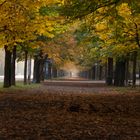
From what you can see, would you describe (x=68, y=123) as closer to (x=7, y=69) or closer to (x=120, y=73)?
(x=7, y=69)

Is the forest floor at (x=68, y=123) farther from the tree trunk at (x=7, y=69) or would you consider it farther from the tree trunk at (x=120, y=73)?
the tree trunk at (x=120, y=73)

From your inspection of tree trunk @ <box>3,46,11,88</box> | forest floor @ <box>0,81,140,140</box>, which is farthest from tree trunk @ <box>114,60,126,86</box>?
forest floor @ <box>0,81,140,140</box>

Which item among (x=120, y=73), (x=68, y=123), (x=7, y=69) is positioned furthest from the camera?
(x=120, y=73)

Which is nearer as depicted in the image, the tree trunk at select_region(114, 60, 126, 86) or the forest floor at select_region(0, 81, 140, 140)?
the forest floor at select_region(0, 81, 140, 140)

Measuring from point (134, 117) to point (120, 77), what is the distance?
104 feet

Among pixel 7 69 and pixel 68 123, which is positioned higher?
pixel 7 69

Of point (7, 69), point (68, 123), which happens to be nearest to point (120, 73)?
point (7, 69)

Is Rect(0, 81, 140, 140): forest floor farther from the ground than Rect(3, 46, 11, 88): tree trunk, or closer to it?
closer to it

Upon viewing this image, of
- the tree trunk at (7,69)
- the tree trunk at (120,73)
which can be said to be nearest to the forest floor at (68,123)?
the tree trunk at (7,69)

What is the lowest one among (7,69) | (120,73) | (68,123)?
(68,123)

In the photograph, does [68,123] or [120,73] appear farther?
[120,73]

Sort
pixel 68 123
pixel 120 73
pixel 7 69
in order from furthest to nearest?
pixel 120 73 → pixel 7 69 → pixel 68 123

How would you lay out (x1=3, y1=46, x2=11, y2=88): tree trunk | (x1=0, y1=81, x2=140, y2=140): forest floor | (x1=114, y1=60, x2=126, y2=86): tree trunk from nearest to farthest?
(x1=0, y1=81, x2=140, y2=140): forest floor → (x1=3, y1=46, x2=11, y2=88): tree trunk → (x1=114, y1=60, x2=126, y2=86): tree trunk

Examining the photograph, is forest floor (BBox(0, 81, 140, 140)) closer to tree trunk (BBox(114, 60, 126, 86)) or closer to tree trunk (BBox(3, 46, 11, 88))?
tree trunk (BBox(3, 46, 11, 88))
